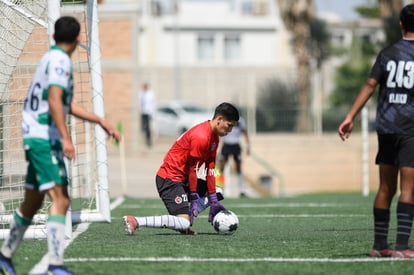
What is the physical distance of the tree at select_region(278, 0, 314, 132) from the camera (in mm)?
40625

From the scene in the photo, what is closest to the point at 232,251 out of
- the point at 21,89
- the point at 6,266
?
the point at 6,266

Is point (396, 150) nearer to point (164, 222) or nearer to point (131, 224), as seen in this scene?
point (164, 222)

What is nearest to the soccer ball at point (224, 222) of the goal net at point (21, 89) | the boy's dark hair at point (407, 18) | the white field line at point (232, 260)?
the goal net at point (21, 89)

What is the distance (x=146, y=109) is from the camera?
3525 centimetres

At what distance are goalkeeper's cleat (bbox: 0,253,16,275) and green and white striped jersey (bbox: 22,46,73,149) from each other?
893 mm

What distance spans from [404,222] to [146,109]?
2669cm

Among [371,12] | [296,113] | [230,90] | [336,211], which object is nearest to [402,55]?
[336,211]

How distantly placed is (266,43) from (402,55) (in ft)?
203

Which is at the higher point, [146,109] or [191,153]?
[191,153]

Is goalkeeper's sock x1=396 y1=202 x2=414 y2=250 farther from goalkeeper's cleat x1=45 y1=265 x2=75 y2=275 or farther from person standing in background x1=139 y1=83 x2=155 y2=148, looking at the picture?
person standing in background x1=139 y1=83 x2=155 y2=148

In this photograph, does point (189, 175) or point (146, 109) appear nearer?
point (189, 175)

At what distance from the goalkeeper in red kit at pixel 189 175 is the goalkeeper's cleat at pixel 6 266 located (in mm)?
2797

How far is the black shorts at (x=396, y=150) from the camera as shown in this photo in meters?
8.68

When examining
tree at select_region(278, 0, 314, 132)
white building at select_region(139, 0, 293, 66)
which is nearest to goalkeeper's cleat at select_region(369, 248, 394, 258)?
tree at select_region(278, 0, 314, 132)
